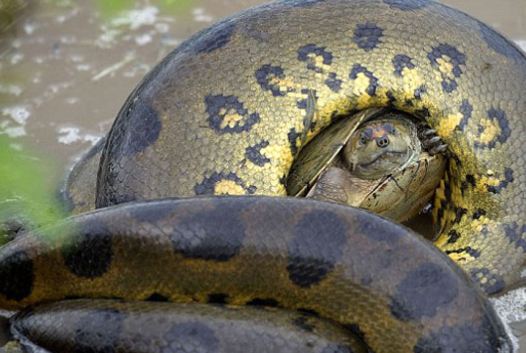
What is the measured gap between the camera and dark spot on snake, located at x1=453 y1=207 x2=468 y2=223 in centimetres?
527

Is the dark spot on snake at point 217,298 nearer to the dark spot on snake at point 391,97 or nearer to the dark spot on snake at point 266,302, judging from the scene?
the dark spot on snake at point 266,302

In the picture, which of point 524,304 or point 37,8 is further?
point 37,8

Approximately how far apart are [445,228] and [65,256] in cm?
232

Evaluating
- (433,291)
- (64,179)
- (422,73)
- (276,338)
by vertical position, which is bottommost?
(64,179)

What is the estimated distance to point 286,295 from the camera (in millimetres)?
3854

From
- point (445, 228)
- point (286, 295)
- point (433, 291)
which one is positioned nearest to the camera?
point (433, 291)

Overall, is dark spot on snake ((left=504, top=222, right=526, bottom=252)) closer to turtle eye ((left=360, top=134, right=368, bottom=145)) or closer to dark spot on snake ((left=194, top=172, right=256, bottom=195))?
turtle eye ((left=360, top=134, right=368, bottom=145))

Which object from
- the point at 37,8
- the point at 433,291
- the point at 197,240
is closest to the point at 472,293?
the point at 433,291

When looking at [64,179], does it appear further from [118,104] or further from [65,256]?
[65,256]

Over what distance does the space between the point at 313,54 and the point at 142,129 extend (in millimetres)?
966

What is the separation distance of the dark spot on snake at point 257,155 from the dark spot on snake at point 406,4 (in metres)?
1.06

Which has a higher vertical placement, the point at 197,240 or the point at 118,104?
the point at 197,240

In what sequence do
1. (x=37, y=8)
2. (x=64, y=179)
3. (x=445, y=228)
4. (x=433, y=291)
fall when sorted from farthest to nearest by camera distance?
(x=37, y=8)
(x=64, y=179)
(x=445, y=228)
(x=433, y=291)

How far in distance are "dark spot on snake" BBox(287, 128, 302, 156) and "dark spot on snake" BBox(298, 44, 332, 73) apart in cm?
34
